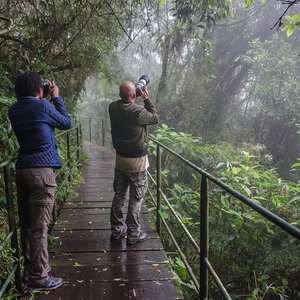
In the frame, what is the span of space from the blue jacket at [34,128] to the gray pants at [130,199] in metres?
1.16

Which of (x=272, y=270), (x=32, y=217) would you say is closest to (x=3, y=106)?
(x=32, y=217)

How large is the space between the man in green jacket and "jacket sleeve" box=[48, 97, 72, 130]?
2.84ft

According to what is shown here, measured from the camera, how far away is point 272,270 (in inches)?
179

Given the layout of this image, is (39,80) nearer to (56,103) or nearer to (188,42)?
(56,103)

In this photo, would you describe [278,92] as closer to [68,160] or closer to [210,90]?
[210,90]

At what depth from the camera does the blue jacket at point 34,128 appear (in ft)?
8.96

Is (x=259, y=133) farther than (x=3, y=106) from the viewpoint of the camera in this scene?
Yes

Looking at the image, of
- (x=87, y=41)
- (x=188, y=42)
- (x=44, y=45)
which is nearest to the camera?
(x=44, y=45)

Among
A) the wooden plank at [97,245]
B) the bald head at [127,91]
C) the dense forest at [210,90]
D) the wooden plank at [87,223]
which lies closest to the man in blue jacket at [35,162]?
the dense forest at [210,90]

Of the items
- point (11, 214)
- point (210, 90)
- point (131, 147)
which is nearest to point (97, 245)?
point (131, 147)

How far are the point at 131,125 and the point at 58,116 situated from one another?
3.42 ft

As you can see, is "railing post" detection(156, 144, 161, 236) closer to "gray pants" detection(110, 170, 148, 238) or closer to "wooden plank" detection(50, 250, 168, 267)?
"gray pants" detection(110, 170, 148, 238)

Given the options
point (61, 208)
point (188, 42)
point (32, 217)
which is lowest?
point (61, 208)

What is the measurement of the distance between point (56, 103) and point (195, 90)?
10357 millimetres
